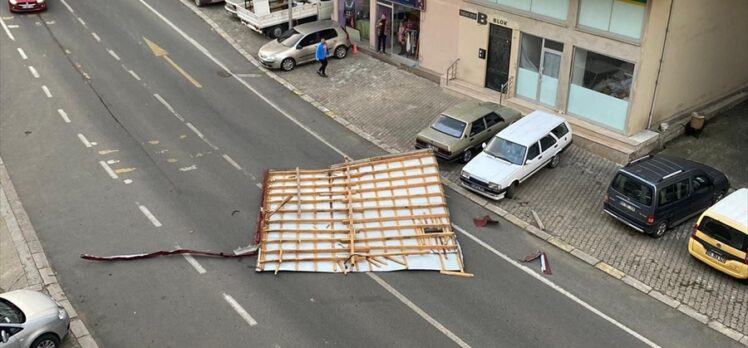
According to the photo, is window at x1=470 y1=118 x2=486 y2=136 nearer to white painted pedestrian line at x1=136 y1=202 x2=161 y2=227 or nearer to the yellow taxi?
the yellow taxi

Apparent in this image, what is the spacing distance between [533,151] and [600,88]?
172 inches

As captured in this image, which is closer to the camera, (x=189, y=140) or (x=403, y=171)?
(x=403, y=171)

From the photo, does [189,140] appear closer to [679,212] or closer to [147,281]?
[147,281]

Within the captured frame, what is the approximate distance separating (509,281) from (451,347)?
9.87 feet

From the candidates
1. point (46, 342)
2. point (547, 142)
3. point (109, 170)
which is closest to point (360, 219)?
point (547, 142)

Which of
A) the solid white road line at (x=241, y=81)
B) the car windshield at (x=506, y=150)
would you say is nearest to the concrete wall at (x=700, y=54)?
the car windshield at (x=506, y=150)

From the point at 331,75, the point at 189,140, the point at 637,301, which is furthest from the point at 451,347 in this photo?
the point at 331,75

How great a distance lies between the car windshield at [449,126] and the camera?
22.4 m

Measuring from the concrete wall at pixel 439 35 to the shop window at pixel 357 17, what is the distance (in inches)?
168

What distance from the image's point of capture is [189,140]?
23.9 metres

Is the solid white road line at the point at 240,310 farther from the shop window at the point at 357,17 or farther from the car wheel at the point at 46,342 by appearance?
the shop window at the point at 357,17

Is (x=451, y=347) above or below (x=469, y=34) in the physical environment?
below

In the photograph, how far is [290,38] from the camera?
30.6 m

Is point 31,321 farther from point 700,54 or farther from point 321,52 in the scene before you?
point 700,54
